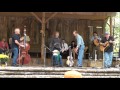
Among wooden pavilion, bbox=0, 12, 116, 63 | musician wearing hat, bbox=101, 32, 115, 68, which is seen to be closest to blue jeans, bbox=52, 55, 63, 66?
musician wearing hat, bbox=101, 32, 115, 68

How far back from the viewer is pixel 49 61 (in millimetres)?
16906

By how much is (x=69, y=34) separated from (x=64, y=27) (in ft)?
1.62

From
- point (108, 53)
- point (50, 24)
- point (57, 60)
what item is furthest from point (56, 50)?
point (50, 24)

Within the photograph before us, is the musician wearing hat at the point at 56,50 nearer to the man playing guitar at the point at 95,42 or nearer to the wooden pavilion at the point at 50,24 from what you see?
the man playing guitar at the point at 95,42

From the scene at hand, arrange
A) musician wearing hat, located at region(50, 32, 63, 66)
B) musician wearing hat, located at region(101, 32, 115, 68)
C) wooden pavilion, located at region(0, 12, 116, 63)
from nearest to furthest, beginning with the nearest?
musician wearing hat, located at region(101, 32, 115, 68), musician wearing hat, located at region(50, 32, 63, 66), wooden pavilion, located at region(0, 12, 116, 63)

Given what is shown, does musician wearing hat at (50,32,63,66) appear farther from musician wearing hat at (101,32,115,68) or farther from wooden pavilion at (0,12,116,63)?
wooden pavilion at (0,12,116,63)

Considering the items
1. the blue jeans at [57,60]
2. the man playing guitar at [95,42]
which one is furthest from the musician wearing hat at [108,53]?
the man playing guitar at [95,42]

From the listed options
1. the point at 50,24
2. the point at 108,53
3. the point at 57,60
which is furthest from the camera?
the point at 50,24

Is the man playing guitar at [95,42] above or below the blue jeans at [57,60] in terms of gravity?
above

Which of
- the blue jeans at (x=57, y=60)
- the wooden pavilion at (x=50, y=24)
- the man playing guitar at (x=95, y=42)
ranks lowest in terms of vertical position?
the blue jeans at (x=57, y=60)

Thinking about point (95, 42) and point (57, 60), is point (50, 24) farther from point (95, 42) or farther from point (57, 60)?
point (57, 60)

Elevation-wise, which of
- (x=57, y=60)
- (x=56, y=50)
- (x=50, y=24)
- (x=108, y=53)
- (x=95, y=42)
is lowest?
(x=57, y=60)
